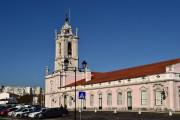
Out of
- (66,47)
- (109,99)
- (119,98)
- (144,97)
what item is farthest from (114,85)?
(66,47)

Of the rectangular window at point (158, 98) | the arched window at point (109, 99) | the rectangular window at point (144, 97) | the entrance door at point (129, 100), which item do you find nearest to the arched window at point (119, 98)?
the entrance door at point (129, 100)

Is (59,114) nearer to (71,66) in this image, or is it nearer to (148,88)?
(148,88)

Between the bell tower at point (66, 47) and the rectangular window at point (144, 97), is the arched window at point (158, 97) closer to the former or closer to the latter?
the rectangular window at point (144, 97)

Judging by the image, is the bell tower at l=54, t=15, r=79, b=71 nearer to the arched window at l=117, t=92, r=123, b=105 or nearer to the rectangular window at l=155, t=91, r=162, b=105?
the arched window at l=117, t=92, r=123, b=105

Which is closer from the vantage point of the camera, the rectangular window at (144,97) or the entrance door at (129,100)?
the rectangular window at (144,97)

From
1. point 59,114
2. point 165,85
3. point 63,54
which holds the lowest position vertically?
point 59,114

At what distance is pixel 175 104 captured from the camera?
183ft

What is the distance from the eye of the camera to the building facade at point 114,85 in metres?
56.5

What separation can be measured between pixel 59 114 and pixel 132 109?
56.3 ft

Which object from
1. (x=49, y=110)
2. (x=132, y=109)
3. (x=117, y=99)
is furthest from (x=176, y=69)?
(x=49, y=110)

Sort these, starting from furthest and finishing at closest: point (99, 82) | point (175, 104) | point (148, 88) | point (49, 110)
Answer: point (99, 82), point (148, 88), point (175, 104), point (49, 110)

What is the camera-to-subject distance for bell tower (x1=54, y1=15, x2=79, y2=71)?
93250 mm

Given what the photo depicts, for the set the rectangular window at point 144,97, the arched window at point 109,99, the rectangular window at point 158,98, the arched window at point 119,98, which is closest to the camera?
the rectangular window at point 158,98

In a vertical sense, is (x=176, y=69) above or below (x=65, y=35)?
below
